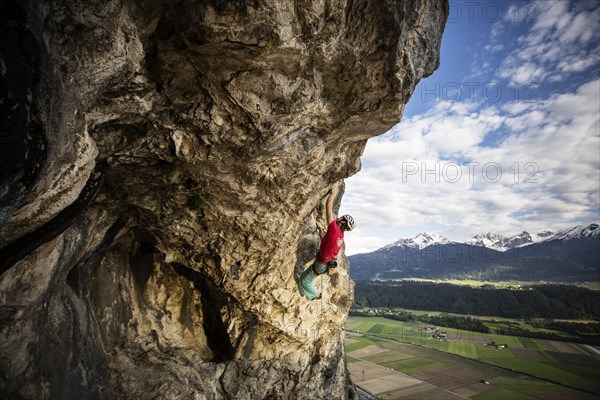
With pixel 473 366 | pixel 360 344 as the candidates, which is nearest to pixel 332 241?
pixel 473 366

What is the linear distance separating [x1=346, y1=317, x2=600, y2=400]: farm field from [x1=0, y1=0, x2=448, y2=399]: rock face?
48.4 m

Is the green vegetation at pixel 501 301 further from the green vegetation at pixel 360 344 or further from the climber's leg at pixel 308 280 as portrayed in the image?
the climber's leg at pixel 308 280

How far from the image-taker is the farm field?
49.8 meters

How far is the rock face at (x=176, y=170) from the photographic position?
486 cm

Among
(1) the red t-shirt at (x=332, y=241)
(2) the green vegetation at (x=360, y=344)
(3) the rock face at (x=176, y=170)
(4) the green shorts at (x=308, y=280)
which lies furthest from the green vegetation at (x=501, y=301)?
(3) the rock face at (x=176, y=170)

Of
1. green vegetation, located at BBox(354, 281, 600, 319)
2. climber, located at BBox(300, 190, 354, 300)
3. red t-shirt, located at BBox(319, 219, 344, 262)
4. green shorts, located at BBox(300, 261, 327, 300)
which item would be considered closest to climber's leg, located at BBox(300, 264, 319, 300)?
green shorts, located at BBox(300, 261, 327, 300)

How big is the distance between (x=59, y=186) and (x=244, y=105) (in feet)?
13.7

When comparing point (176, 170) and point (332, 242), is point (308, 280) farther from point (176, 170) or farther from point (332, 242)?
point (176, 170)

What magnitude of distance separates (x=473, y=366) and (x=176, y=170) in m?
78.0

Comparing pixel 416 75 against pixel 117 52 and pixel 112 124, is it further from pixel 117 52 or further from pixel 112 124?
pixel 112 124

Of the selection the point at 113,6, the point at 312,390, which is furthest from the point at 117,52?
the point at 312,390

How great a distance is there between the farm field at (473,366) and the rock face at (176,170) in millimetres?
48415

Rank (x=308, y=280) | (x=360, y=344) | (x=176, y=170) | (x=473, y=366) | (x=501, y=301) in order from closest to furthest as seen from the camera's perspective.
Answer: (x=176, y=170)
(x=308, y=280)
(x=473, y=366)
(x=360, y=344)
(x=501, y=301)

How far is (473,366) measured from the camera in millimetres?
62969
